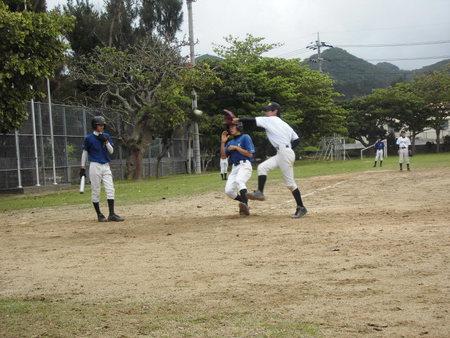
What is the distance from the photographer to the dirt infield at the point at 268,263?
4457mm

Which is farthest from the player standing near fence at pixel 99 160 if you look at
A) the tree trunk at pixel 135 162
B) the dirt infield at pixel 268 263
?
the tree trunk at pixel 135 162

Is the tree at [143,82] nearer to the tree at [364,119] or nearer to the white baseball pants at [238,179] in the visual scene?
the white baseball pants at [238,179]

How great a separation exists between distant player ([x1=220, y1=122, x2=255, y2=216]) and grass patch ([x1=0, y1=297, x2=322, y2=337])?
625 centimetres

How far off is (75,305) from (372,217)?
6.50 m

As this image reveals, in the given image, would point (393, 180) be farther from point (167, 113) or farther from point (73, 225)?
point (167, 113)

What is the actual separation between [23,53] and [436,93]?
196 ft

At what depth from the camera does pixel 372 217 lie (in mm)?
9922

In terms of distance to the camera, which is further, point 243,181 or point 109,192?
point 109,192

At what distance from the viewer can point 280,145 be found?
10.6 m

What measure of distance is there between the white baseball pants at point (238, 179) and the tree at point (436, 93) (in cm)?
6089

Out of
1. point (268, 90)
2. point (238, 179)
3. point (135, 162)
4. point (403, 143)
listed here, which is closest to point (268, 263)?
point (238, 179)

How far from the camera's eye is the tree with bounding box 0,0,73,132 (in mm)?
17328

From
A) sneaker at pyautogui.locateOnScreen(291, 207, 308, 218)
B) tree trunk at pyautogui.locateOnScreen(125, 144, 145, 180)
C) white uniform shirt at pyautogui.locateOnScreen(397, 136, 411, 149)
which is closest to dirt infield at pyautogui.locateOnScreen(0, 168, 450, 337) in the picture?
sneaker at pyautogui.locateOnScreen(291, 207, 308, 218)

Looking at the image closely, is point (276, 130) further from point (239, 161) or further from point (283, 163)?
point (239, 161)
